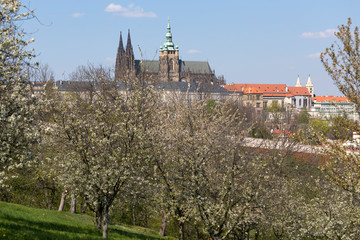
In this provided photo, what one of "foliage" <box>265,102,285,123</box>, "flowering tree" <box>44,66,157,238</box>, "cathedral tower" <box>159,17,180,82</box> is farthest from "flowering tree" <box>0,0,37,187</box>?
"cathedral tower" <box>159,17,180,82</box>

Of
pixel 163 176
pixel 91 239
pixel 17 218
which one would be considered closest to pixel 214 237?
pixel 163 176

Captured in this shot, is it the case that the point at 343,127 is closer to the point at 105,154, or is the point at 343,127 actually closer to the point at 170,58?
the point at 105,154

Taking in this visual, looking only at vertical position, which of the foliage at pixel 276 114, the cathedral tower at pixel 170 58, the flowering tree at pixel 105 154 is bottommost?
the foliage at pixel 276 114

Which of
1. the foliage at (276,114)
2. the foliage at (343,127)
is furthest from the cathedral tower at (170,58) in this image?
the foliage at (343,127)

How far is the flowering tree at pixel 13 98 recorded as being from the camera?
1145 cm

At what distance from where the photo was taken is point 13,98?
38.0ft

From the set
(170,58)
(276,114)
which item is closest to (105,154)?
(276,114)

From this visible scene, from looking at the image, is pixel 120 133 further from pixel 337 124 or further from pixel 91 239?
pixel 337 124

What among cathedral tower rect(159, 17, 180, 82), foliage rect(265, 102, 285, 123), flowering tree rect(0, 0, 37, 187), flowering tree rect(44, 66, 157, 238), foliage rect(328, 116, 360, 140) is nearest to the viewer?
flowering tree rect(0, 0, 37, 187)

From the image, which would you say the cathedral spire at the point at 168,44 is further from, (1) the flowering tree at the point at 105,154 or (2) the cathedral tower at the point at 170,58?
(1) the flowering tree at the point at 105,154

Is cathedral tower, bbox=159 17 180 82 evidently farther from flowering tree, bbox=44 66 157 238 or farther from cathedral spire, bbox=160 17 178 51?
flowering tree, bbox=44 66 157 238

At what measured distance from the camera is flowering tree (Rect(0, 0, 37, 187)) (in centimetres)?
1145

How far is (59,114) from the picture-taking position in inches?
709

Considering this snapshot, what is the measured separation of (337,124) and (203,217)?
6.30m
